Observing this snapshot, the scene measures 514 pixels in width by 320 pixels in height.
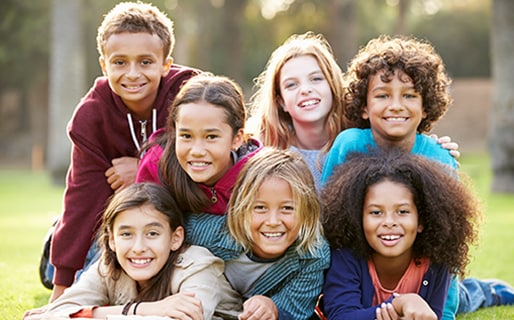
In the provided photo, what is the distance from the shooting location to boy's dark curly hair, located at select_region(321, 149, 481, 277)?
11.8ft

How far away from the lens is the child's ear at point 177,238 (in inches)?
144

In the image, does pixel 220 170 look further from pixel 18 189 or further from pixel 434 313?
pixel 18 189

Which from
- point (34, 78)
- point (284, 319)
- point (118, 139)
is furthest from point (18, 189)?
point (284, 319)

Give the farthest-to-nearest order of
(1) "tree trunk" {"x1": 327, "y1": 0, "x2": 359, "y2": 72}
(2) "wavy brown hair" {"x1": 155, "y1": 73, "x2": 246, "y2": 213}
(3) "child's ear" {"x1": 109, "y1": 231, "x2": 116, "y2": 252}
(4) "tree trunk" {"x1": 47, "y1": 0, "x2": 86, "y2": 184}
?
(4) "tree trunk" {"x1": 47, "y1": 0, "x2": 86, "y2": 184} < (1) "tree trunk" {"x1": 327, "y1": 0, "x2": 359, "y2": 72} < (2) "wavy brown hair" {"x1": 155, "y1": 73, "x2": 246, "y2": 213} < (3) "child's ear" {"x1": 109, "y1": 231, "x2": 116, "y2": 252}

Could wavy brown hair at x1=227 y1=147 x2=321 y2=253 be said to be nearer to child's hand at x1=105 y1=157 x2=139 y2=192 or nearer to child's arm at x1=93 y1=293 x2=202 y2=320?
child's arm at x1=93 y1=293 x2=202 y2=320

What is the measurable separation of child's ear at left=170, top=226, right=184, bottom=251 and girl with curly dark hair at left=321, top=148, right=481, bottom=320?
74cm

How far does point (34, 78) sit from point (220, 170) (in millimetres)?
24981

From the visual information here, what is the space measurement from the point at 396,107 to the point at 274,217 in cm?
100

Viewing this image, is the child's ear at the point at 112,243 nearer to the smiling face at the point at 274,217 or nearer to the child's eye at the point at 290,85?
the smiling face at the point at 274,217

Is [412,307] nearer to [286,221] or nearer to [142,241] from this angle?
[286,221]

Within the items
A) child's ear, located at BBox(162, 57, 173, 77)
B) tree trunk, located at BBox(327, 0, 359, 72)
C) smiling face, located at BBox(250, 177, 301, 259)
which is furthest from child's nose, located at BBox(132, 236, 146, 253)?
tree trunk, located at BBox(327, 0, 359, 72)

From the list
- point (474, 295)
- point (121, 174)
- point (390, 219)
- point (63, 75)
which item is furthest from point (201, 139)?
point (63, 75)

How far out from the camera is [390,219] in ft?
11.6

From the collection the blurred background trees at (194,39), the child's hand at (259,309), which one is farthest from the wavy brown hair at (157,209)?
the blurred background trees at (194,39)
